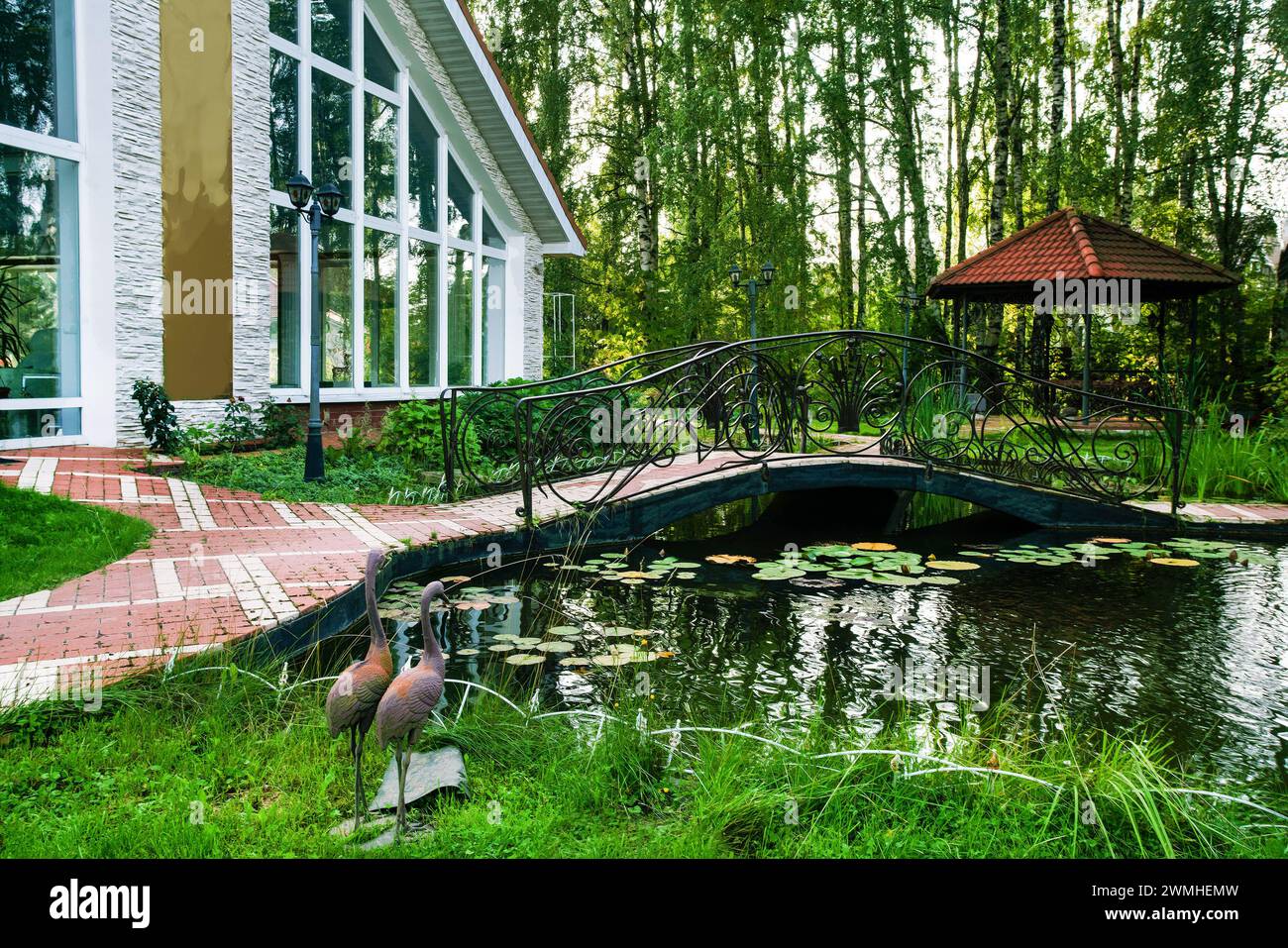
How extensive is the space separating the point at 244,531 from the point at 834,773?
5159 mm

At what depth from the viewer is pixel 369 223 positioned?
1251 cm

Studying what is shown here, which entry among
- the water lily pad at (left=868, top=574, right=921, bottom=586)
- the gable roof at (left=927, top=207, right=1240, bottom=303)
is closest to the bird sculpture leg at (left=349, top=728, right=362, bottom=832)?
the water lily pad at (left=868, top=574, right=921, bottom=586)

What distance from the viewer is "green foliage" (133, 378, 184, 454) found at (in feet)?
30.5

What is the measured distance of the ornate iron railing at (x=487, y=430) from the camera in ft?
27.5

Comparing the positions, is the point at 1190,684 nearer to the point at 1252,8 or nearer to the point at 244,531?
the point at 244,531

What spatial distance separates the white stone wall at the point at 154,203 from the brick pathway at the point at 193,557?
47.2 inches

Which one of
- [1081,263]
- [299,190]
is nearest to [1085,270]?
[1081,263]

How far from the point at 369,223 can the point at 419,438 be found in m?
4.18

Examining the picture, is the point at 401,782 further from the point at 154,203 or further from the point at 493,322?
the point at 493,322

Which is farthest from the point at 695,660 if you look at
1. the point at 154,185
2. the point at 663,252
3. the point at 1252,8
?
the point at 1252,8

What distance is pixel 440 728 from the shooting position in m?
3.52

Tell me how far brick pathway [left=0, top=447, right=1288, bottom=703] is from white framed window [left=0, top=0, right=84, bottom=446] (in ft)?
1.82

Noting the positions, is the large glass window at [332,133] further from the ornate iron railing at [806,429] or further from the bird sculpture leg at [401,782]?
the bird sculpture leg at [401,782]

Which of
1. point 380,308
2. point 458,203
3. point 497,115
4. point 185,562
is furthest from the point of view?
point 458,203
